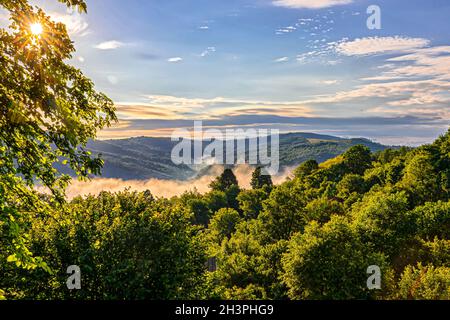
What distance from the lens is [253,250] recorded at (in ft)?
184

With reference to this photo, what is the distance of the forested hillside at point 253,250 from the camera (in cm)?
2162

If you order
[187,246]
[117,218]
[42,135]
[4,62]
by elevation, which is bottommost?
[187,246]

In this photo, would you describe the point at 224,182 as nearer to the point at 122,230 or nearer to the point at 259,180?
the point at 259,180

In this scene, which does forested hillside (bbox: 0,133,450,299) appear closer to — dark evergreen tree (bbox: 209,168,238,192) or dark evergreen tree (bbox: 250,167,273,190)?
dark evergreen tree (bbox: 250,167,273,190)

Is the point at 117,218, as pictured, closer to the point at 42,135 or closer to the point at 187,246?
the point at 187,246

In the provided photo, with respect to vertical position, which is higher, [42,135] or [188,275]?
[42,135]

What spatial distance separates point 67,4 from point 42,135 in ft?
13.4

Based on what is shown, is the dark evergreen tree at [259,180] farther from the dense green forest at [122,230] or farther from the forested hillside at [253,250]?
the dense green forest at [122,230]

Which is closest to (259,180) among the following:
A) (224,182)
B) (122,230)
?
(224,182)

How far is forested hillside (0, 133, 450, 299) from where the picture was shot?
70.9ft

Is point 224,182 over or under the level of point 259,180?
under
